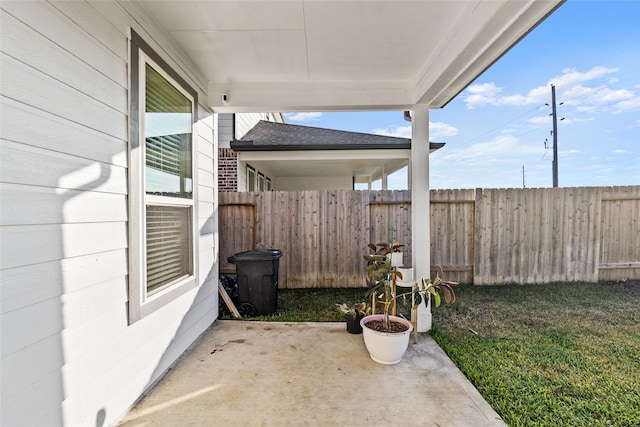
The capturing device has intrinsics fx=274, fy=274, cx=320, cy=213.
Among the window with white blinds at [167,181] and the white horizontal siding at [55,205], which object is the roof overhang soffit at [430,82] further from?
the white horizontal siding at [55,205]

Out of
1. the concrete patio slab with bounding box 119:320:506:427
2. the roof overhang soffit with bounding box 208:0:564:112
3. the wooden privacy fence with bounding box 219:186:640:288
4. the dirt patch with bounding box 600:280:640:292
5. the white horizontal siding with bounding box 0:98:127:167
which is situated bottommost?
the concrete patio slab with bounding box 119:320:506:427

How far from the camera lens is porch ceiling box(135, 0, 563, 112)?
1.97 m

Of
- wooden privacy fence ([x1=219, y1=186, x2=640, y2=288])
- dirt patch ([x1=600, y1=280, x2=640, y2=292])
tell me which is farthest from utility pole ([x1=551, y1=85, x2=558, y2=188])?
dirt patch ([x1=600, y1=280, x2=640, y2=292])

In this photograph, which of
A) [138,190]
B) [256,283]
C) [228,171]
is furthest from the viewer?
[228,171]

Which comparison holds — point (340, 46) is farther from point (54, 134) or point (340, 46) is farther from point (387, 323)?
point (387, 323)

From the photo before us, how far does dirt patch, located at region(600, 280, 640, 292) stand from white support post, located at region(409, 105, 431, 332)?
4.09 m

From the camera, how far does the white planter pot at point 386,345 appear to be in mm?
2408

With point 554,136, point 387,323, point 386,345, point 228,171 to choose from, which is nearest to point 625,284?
point 387,323

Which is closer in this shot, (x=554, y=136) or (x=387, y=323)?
(x=387, y=323)

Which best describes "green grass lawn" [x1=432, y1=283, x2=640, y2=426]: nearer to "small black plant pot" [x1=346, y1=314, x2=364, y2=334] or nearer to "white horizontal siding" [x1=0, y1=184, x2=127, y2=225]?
"small black plant pot" [x1=346, y1=314, x2=364, y2=334]

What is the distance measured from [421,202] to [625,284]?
15.1 ft

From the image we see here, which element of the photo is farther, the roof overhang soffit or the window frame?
the window frame

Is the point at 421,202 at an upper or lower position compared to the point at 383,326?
upper

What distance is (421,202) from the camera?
3.20 metres
